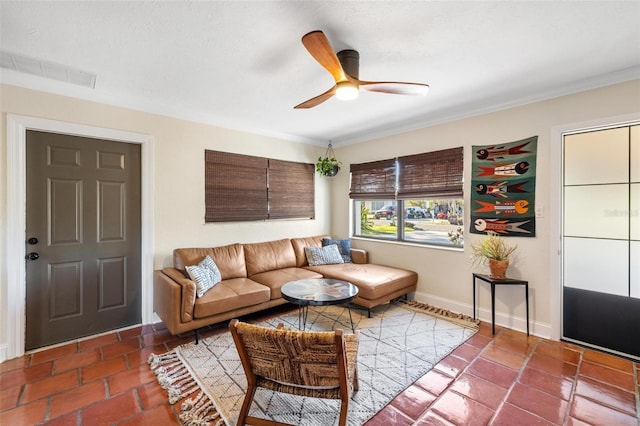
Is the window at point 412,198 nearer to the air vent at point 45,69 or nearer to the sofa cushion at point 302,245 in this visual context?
the sofa cushion at point 302,245

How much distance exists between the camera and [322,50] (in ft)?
5.85

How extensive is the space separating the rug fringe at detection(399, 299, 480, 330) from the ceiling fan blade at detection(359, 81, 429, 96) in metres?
2.53

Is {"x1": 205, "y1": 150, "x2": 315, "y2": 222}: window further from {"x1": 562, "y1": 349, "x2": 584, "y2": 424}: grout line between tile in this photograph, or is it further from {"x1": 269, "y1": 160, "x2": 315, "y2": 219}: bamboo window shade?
{"x1": 562, "y1": 349, "x2": 584, "y2": 424}: grout line between tile

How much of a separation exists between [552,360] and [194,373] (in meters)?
3.02

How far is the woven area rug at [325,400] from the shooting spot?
1829 millimetres

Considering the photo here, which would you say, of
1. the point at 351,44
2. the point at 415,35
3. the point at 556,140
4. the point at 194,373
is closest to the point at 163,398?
the point at 194,373

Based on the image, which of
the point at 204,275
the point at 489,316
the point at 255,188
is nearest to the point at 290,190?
the point at 255,188

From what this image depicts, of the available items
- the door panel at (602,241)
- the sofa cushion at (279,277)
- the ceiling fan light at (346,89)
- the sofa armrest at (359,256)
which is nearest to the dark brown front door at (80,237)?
the sofa cushion at (279,277)

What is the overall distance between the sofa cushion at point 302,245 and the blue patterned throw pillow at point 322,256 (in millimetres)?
81

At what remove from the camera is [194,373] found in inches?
88.0

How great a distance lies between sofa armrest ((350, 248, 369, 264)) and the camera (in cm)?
441

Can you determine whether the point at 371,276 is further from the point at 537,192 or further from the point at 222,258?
the point at 537,192

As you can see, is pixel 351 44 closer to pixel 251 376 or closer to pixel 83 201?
pixel 251 376

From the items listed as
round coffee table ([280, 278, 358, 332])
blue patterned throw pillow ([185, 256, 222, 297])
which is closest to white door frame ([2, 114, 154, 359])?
blue patterned throw pillow ([185, 256, 222, 297])
